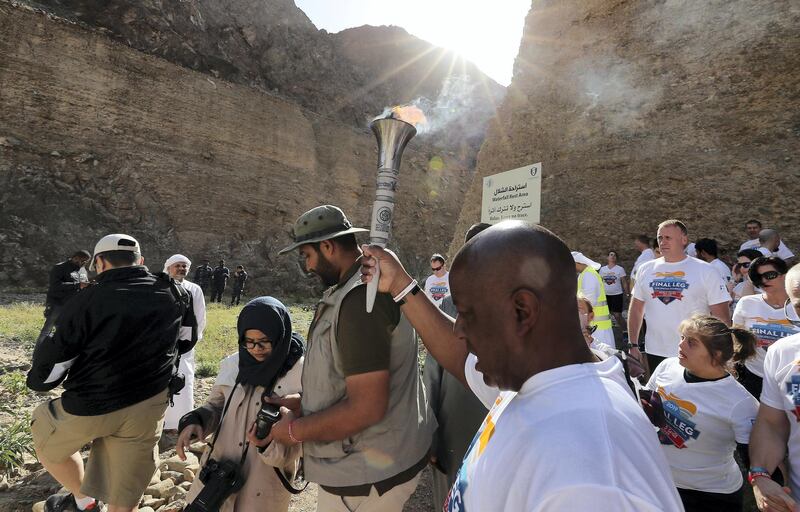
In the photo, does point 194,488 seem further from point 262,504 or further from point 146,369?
point 146,369

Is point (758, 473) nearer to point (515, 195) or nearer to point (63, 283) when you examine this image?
point (515, 195)

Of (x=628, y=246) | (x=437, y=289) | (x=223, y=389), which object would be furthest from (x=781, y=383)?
(x=628, y=246)

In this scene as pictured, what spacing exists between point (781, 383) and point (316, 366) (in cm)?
200

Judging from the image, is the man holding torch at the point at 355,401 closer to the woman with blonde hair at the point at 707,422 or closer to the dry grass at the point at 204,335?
the woman with blonde hair at the point at 707,422

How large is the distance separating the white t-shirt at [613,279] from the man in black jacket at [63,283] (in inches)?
314

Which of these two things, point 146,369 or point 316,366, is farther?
point 146,369

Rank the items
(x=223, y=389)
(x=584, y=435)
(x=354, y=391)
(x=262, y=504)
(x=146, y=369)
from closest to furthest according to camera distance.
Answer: (x=584, y=435)
(x=354, y=391)
(x=262, y=504)
(x=223, y=389)
(x=146, y=369)

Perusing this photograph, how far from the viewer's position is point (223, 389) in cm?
240

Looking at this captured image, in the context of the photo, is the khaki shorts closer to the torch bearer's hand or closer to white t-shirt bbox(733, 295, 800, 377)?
the torch bearer's hand

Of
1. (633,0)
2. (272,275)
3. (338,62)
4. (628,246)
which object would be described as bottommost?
(272,275)

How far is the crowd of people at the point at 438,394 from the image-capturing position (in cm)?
70

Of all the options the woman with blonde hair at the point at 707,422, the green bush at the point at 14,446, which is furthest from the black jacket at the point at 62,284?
the woman with blonde hair at the point at 707,422

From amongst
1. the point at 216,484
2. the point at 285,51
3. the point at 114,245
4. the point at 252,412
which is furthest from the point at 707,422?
the point at 285,51

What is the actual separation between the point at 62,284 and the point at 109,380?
4.06 metres
